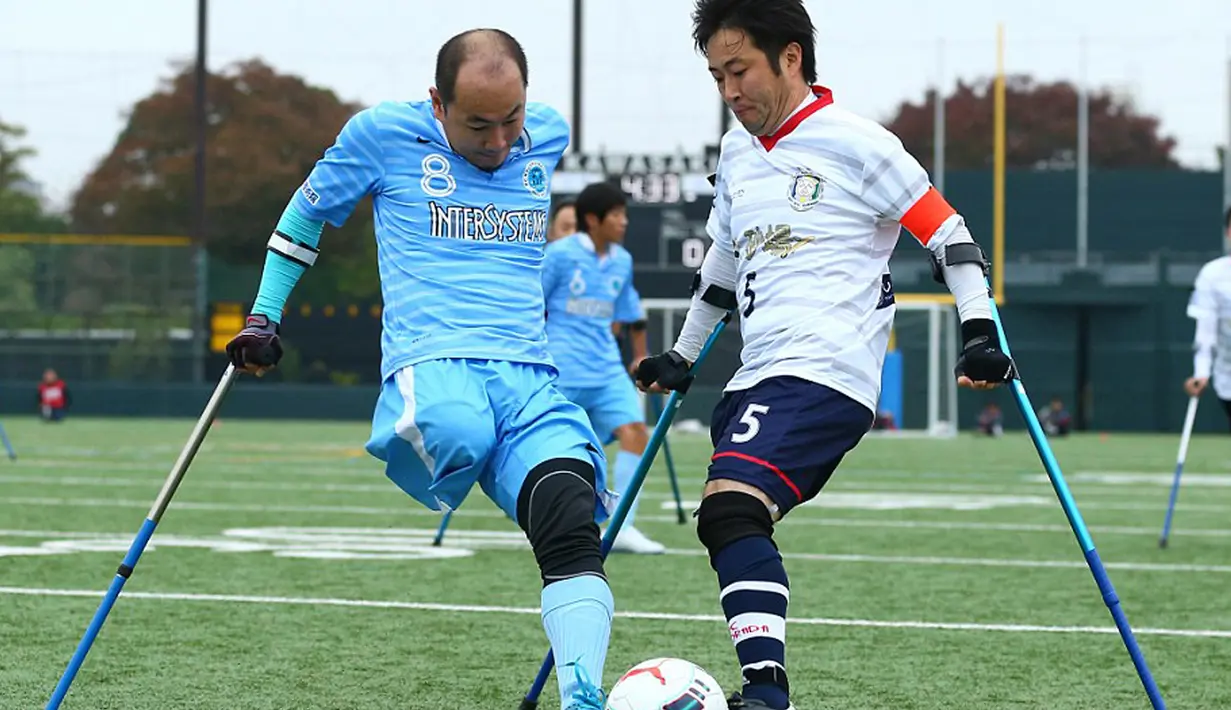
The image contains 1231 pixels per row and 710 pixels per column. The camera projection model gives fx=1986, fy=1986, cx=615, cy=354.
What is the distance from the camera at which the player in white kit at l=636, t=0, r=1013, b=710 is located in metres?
4.42

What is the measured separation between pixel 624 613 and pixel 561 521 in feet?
9.90

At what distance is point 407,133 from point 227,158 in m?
44.1

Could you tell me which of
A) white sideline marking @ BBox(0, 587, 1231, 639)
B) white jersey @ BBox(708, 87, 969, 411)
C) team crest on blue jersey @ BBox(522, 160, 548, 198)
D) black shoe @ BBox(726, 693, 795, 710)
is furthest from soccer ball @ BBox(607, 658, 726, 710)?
white sideline marking @ BBox(0, 587, 1231, 639)

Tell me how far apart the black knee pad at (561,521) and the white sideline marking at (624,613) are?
102 inches

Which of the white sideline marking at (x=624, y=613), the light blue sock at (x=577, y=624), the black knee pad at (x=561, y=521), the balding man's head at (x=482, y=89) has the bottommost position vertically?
the white sideline marking at (x=624, y=613)

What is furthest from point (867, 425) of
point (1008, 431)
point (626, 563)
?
point (1008, 431)

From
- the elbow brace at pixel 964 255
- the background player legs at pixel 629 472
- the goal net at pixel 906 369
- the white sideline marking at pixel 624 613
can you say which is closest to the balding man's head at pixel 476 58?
the elbow brace at pixel 964 255

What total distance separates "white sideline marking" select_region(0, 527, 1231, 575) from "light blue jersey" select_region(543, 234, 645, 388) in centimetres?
98

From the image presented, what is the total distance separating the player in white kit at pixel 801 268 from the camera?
442 cm

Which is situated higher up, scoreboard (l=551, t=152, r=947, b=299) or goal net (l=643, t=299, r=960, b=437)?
scoreboard (l=551, t=152, r=947, b=299)

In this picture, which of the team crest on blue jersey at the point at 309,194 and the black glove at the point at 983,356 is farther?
the team crest on blue jersey at the point at 309,194

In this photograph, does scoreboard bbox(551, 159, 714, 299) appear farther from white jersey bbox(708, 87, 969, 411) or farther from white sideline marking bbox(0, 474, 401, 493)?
white jersey bbox(708, 87, 969, 411)

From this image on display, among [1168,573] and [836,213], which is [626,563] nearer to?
[1168,573]

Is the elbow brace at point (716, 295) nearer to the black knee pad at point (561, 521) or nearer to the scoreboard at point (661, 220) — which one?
the black knee pad at point (561, 521)
